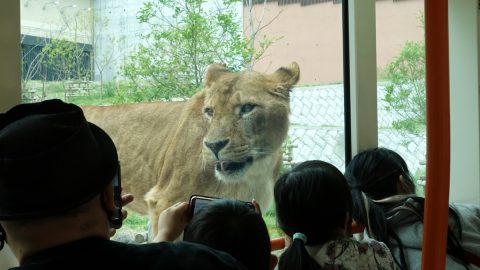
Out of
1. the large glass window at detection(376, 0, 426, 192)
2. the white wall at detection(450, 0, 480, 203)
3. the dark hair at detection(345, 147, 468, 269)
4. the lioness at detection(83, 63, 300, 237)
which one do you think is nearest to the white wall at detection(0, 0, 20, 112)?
the lioness at detection(83, 63, 300, 237)

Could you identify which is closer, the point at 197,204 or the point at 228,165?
the point at 197,204

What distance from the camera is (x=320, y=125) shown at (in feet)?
7.41

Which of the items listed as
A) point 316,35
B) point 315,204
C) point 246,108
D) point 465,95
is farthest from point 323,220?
point 465,95

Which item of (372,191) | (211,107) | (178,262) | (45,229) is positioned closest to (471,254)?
(372,191)

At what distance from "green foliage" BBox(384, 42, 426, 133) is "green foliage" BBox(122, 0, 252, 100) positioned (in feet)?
2.81

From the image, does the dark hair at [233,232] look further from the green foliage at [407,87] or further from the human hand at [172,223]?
the green foliage at [407,87]

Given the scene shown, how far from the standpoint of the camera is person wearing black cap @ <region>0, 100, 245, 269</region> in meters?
0.67

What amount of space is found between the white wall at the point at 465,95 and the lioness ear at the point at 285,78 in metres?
1.06

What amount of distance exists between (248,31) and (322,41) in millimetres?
403

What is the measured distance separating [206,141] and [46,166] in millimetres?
1237

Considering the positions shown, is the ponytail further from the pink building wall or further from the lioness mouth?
the pink building wall

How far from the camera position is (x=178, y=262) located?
2.46ft

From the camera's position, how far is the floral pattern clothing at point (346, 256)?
1.36m

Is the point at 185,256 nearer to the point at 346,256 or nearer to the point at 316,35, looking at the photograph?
the point at 346,256
